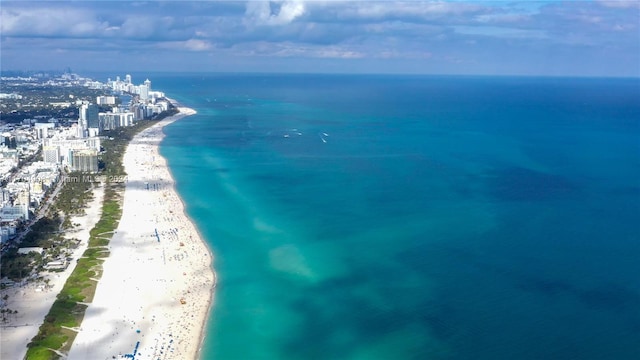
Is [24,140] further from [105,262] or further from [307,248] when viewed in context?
[307,248]

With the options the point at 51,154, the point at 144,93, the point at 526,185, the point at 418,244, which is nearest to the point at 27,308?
the point at 418,244

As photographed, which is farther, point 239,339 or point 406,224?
point 406,224

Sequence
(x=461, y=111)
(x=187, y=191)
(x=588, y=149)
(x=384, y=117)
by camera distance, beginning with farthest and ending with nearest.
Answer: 1. (x=461, y=111)
2. (x=384, y=117)
3. (x=588, y=149)
4. (x=187, y=191)

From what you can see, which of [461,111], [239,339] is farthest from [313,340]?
[461,111]

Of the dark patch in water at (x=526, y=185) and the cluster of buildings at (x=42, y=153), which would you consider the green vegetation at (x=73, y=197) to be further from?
the dark patch in water at (x=526, y=185)

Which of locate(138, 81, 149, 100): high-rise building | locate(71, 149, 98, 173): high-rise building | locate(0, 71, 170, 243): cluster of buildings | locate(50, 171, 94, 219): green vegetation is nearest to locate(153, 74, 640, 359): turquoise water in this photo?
locate(71, 149, 98, 173): high-rise building

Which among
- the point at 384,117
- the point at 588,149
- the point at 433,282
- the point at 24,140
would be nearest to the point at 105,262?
the point at 433,282

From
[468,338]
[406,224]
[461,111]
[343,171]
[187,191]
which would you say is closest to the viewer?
[468,338]
